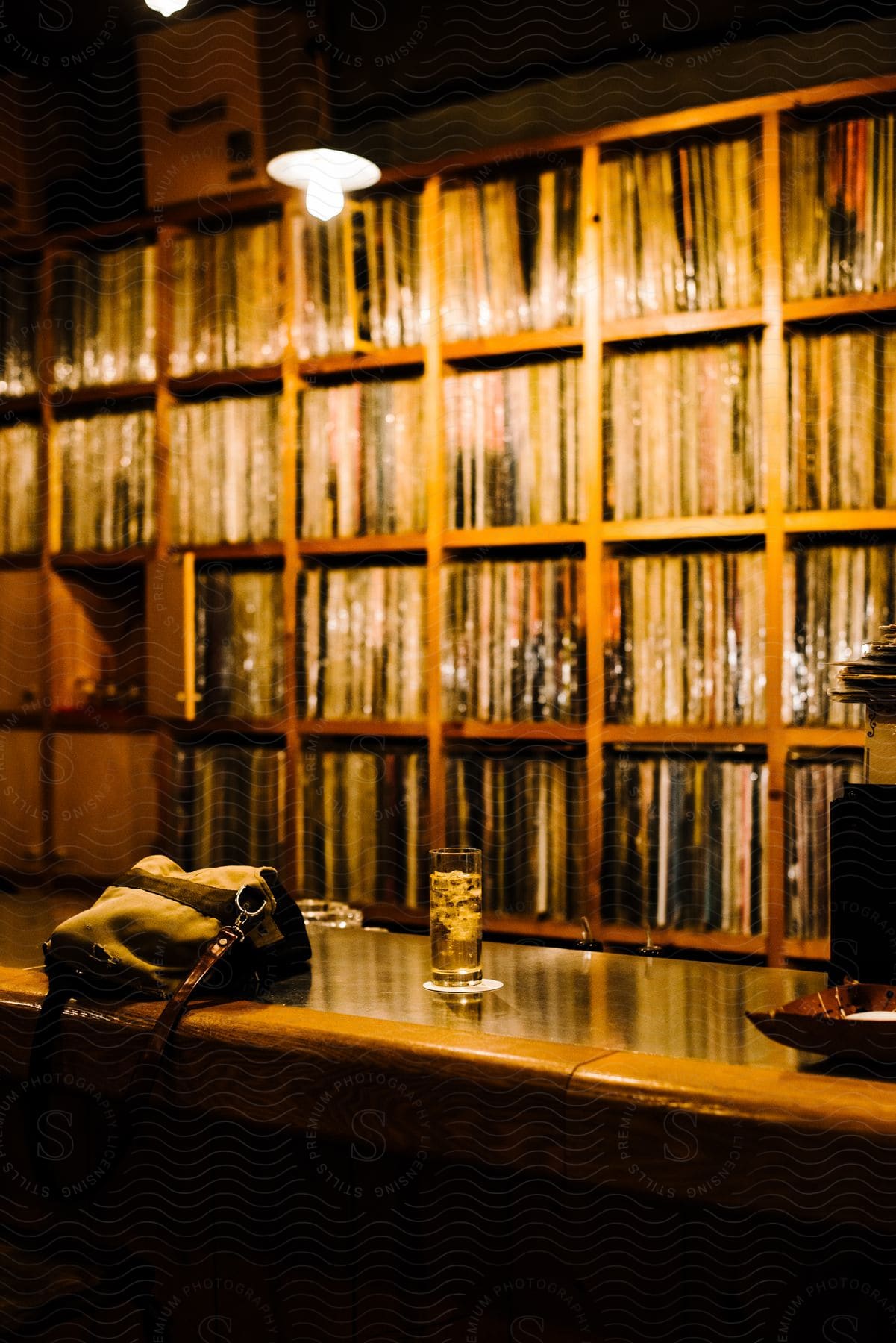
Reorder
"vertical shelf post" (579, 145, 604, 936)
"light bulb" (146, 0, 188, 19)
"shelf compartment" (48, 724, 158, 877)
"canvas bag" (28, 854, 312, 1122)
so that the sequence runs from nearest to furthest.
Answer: "canvas bag" (28, 854, 312, 1122) < "light bulb" (146, 0, 188, 19) < "vertical shelf post" (579, 145, 604, 936) < "shelf compartment" (48, 724, 158, 877)

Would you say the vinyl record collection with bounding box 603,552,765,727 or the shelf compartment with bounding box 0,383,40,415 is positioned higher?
the shelf compartment with bounding box 0,383,40,415

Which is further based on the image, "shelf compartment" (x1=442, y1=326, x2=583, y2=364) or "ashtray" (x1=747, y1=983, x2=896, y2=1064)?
"shelf compartment" (x1=442, y1=326, x2=583, y2=364)

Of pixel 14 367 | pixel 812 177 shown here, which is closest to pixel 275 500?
pixel 14 367

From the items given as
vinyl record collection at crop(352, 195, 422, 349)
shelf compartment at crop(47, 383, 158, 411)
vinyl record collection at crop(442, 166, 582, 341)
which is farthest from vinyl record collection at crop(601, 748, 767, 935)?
shelf compartment at crop(47, 383, 158, 411)

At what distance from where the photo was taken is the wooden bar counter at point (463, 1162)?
0.99m

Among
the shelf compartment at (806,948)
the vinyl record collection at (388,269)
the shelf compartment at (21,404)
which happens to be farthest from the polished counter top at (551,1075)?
the shelf compartment at (21,404)

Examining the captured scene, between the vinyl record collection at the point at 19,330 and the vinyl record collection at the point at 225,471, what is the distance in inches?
20.1

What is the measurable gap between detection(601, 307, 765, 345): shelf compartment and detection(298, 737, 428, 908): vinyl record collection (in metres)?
1.00

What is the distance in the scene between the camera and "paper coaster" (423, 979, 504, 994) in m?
1.38

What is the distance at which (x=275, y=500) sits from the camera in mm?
3000

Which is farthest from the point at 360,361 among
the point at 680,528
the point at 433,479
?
the point at 680,528

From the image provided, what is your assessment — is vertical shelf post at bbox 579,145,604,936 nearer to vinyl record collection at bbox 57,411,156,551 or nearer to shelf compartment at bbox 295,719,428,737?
shelf compartment at bbox 295,719,428,737

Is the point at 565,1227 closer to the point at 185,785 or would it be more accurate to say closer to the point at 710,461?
the point at 710,461

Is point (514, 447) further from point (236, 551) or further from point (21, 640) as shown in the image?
point (21, 640)
